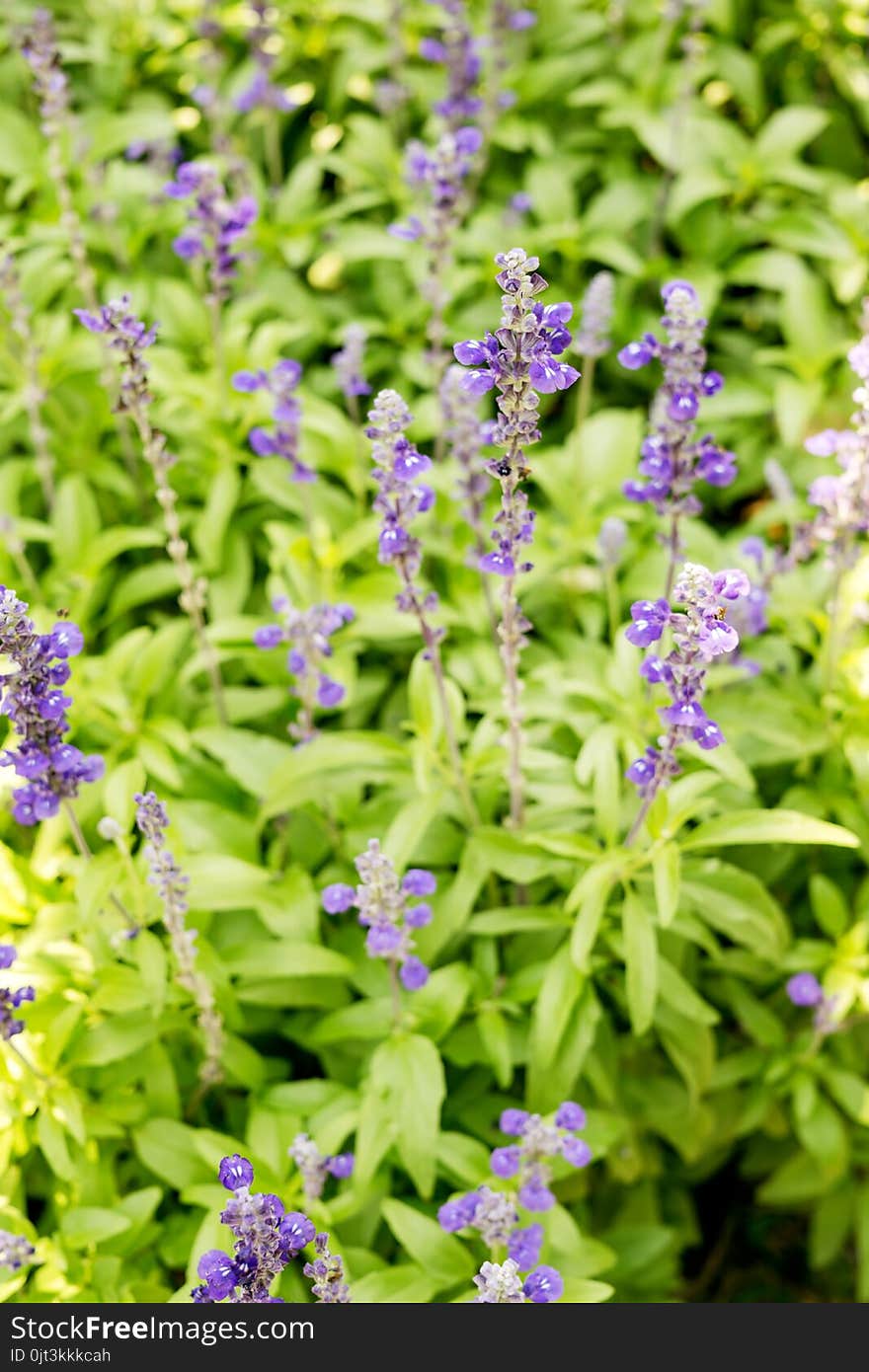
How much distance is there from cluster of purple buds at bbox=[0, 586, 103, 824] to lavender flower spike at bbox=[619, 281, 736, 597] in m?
1.78

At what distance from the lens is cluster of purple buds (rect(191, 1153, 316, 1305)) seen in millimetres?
2770

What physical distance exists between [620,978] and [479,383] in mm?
2304

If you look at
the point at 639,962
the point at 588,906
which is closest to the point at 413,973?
the point at 588,906

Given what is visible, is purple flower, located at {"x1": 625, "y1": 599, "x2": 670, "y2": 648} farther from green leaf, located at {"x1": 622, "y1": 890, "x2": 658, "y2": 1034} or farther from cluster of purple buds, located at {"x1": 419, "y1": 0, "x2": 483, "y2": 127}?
cluster of purple buds, located at {"x1": 419, "y1": 0, "x2": 483, "y2": 127}

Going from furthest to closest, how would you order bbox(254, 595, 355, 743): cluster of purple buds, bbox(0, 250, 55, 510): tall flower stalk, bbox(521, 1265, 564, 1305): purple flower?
1. bbox(0, 250, 55, 510): tall flower stalk
2. bbox(254, 595, 355, 743): cluster of purple buds
3. bbox(521, 1265, 564, 1305): purple flower

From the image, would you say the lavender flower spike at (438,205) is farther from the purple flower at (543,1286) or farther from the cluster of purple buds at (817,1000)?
the purple flower at (543,1286)

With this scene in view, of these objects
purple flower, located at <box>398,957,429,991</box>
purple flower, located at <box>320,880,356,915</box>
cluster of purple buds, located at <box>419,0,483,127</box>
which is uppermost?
cluster of purple buds, located at <box>419,0,483,127</box>

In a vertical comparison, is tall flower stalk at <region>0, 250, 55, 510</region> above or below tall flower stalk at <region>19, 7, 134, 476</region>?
below

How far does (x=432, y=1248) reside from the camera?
149 inches

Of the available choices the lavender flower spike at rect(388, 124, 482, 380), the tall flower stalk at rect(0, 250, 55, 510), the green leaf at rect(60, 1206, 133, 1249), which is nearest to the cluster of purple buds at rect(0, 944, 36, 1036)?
the green leaf at rect(60, 1206, 133, 1249)

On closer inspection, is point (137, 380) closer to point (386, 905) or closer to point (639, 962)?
point (386, 905)

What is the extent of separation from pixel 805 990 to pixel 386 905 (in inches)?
68.2

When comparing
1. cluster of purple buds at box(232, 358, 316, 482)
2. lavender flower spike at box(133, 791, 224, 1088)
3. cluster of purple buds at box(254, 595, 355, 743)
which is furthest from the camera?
cluster of purple buds at box(232, 358, 316, 482)

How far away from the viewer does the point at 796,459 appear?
584 cm
